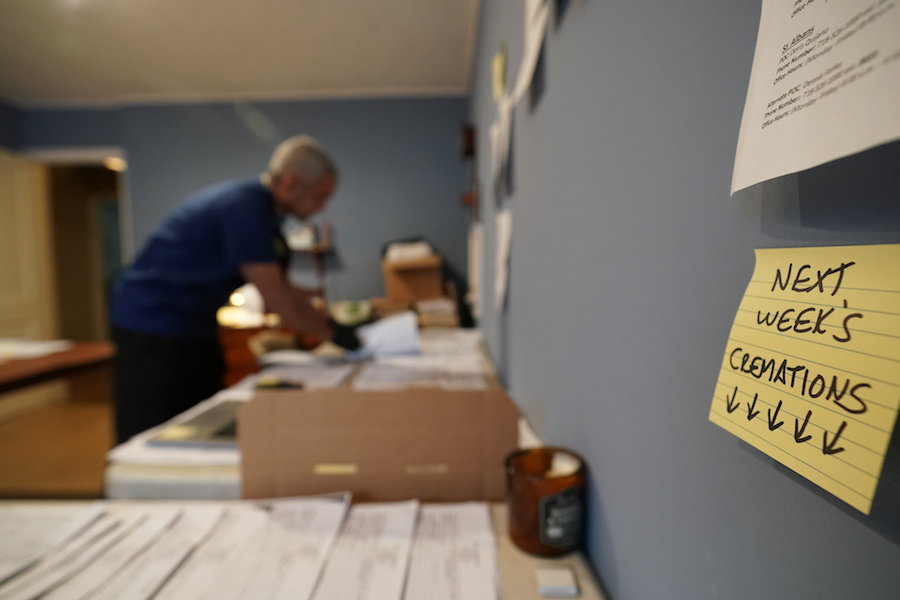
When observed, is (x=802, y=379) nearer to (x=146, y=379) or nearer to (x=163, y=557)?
(x=163, y=557)

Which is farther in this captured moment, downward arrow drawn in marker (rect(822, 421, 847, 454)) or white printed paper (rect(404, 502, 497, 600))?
white printed paper (rect(404, 502, 497, 600))

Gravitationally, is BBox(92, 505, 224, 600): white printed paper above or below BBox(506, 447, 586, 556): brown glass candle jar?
below

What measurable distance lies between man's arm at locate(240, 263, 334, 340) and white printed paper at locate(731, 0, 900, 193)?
1363mm

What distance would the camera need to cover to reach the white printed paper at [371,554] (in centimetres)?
48

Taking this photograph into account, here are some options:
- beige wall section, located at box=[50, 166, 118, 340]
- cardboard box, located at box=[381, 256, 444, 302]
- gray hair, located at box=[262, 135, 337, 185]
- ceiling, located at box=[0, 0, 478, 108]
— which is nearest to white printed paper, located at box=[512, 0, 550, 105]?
gray hair, located at box=[262, 135, 337, 185]

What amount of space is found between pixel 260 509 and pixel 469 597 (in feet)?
1.13

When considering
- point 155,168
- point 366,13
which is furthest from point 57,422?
point 366,13

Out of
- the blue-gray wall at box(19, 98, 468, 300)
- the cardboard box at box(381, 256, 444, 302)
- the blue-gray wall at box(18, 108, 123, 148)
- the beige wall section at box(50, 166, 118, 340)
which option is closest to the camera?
the cardboard box at box(381, 256, 444, 302)

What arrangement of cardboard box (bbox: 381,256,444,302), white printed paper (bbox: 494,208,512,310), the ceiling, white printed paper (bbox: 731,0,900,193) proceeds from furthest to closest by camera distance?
cardboard box (bbox: 381,256,444,302), the ceiling, white printed paper (bbox: 494,208,512,310), white printed paper (bbox: 731,0,900,193)

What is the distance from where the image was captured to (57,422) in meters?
3.42

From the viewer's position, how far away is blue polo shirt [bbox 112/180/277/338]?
139 cm

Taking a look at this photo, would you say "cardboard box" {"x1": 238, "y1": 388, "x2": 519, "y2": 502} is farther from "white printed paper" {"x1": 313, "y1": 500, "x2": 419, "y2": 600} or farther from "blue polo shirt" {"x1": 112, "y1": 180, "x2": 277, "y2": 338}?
"blue polo shirt" {"x1": 112, "y1": 180, "x2": 277, "y2": 338}

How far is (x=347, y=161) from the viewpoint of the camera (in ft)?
11.0

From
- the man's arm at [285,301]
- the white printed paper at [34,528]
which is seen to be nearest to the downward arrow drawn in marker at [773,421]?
the white printed paper at [34,528]
